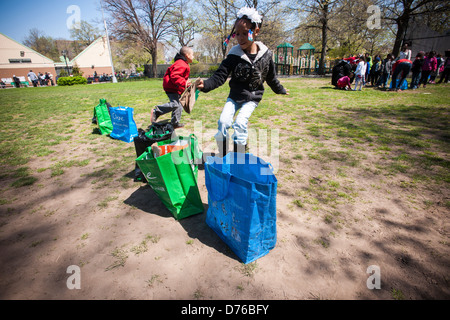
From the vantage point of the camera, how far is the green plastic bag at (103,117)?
5.48 metres

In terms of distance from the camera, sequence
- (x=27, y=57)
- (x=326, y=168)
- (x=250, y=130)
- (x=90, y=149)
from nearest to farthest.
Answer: (x=326, y=168) → (x=90, y=149) → (x=250, y=130) → (x=27, y=57)

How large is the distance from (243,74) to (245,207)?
1.89 meters

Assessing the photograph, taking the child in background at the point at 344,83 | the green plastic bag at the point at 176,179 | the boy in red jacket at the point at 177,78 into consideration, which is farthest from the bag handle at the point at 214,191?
the child in background at the point at 344,83

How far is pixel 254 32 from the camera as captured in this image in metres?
2.75

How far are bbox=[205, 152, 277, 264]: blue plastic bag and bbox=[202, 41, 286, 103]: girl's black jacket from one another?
1160mm

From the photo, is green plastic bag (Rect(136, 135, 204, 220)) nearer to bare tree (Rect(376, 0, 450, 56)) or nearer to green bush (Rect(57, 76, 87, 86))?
bare tree (Rect(376, 0, 450, 56))

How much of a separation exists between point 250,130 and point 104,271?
4.28 meters

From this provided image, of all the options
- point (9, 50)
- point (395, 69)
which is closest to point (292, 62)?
point (395, 69)

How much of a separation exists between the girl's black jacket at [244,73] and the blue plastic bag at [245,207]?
1160 millimetres

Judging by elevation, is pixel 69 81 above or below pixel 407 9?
below

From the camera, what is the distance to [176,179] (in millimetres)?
2412

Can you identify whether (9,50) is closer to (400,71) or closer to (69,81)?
(69,81)
